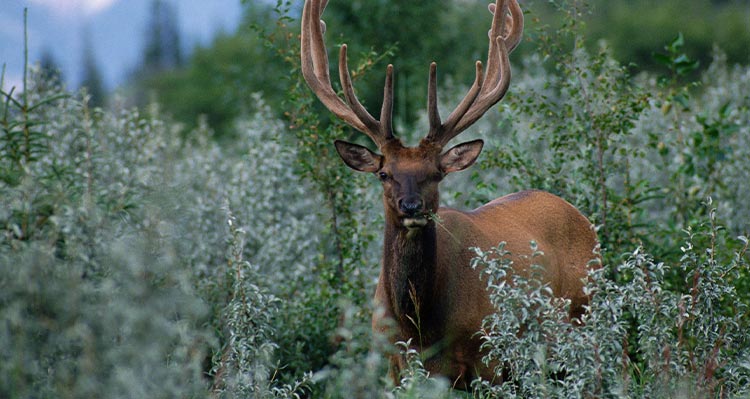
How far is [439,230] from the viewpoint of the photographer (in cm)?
594

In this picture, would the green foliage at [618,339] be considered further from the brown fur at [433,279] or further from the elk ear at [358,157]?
the elk ear at [358,157]

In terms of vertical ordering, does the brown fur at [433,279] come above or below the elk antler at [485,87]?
below

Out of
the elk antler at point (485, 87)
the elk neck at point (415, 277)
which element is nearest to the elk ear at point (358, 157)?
the elk antler at point (485, 87)

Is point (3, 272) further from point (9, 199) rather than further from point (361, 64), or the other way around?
point (361, 64)

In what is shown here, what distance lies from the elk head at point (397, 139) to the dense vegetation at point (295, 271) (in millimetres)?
617

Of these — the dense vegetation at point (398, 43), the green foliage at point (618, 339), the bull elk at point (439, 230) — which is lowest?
the green foliage at point (618, 339)

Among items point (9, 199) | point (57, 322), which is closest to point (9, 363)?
point (57, 322)

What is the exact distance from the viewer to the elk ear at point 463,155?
605cm

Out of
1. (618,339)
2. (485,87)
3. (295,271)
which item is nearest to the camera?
(618,339)

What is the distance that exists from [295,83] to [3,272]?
4.19m

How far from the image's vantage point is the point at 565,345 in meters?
4.57

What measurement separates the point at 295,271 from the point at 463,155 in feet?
8.58

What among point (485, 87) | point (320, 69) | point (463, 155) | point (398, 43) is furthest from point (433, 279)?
point (398, 43)

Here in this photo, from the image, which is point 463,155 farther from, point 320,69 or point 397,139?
point 320,69
